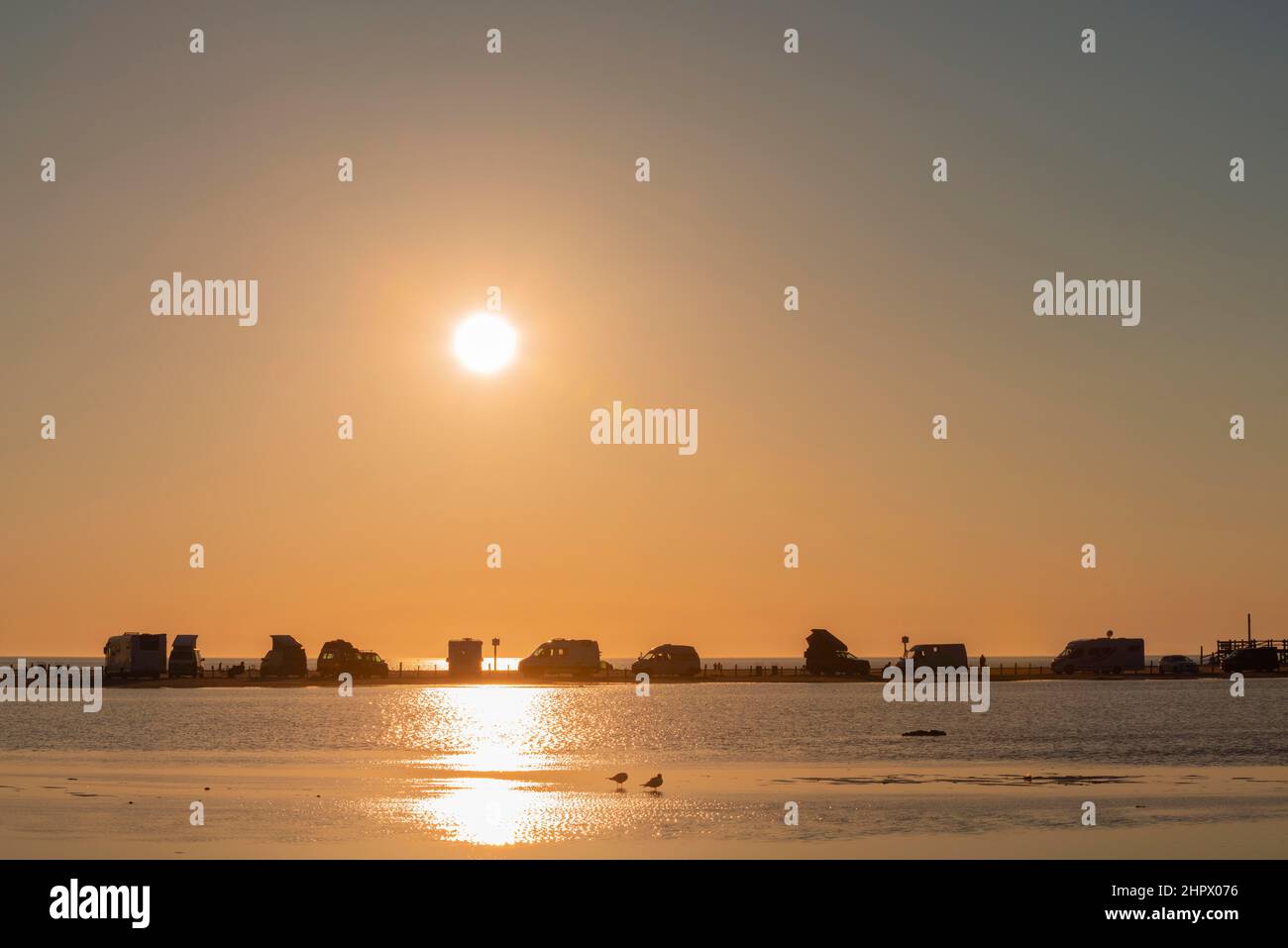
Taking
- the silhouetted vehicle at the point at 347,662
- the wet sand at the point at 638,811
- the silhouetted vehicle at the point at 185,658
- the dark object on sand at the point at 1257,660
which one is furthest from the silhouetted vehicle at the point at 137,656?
the dark object on sand at the point at 1257,660

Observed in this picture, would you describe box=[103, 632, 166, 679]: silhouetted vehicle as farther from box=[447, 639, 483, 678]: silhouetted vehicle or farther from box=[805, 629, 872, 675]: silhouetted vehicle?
box=[805, 629, 872, 675]: silhouetted vehicle

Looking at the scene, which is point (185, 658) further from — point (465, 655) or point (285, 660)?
point (465, 655)

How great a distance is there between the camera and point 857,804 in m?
48.3

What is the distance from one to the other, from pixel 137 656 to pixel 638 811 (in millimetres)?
138087

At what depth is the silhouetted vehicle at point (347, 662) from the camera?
18238cm

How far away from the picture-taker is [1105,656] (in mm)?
180375
